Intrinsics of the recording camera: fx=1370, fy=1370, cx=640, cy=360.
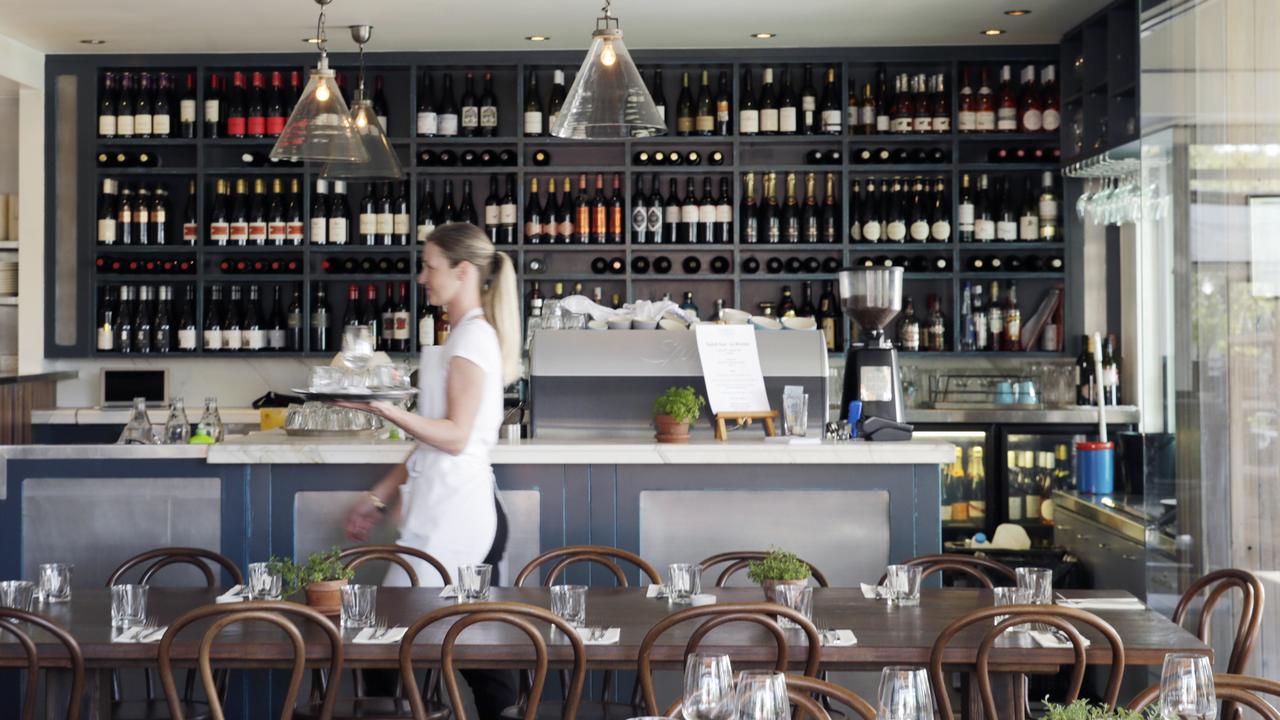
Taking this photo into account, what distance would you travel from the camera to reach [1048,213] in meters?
6.26

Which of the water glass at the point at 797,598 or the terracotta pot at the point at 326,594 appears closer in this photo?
the water glass at the point at 797,598

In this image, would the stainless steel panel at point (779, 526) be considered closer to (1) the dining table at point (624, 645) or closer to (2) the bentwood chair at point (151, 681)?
(1) the dining table at point (624, 645)

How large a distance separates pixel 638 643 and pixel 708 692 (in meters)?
1.05

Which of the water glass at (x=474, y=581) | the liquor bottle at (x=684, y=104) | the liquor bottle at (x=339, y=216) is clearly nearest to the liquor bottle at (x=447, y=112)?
the liquor bottle at (x=339, y=216)

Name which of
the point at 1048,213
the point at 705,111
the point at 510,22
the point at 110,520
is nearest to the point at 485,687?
the point at 110,520

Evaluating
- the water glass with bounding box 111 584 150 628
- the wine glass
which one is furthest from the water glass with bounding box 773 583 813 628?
the wine glass

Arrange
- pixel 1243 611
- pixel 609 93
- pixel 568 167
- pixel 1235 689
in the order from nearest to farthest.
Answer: pixel 1235 689 → pixel 1243 611 → pixel 609 93 → pixel 568 167

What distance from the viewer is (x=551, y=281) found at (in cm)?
653

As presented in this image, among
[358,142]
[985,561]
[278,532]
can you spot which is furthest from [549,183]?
[985,561]

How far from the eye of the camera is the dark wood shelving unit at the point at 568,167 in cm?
627

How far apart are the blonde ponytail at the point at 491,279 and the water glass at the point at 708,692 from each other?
179 cm

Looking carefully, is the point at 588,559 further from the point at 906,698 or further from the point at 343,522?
the point at 906,698

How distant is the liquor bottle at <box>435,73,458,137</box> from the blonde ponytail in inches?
121

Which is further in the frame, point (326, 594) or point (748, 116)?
point (748, 116)
